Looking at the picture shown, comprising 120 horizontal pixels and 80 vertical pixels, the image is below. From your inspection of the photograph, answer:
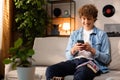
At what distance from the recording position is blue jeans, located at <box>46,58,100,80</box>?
243 centimetres

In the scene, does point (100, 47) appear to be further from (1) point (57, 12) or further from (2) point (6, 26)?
(2) point (6, 26)

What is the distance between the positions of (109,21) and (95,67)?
2.06 meters

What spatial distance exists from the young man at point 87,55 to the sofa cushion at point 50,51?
0.46m

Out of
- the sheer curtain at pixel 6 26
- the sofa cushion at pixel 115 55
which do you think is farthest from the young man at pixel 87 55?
the sheer curtain at pixel 6 26

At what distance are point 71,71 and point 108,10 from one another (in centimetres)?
206

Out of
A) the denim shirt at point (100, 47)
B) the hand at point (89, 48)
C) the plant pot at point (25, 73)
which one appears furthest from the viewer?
the denim shirt at point (100, 47)

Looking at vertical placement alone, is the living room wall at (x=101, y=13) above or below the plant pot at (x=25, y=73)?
above

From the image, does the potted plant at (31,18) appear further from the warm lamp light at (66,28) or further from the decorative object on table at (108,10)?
the decorative object on table at (108,10)

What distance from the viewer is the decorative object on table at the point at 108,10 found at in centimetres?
443

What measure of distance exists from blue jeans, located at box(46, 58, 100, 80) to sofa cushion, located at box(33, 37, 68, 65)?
657 millimetres

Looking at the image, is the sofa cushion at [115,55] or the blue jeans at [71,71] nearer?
the blue jeans at [71,71]

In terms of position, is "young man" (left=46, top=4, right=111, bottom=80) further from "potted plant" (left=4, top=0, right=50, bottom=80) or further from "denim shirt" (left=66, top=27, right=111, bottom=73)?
"potted plant" (left=4, top=0, right=50, bottom=80)

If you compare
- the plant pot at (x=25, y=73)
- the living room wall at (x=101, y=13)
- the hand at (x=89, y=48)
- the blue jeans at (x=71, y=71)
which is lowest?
the blue jeans at (x=71, y=71)

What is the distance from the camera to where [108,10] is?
443 cm
